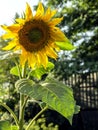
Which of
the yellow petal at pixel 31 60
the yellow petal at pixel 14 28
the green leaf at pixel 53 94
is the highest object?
the yellow petal at pixel 14 28

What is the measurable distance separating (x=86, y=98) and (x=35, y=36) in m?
9.52

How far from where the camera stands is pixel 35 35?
1570 mm

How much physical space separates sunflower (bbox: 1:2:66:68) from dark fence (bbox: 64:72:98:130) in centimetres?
862

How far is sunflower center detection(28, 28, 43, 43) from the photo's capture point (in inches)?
61.2

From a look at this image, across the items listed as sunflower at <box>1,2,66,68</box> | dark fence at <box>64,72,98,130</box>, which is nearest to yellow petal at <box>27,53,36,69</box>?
sunflower at <box>1,2,66,68</box>

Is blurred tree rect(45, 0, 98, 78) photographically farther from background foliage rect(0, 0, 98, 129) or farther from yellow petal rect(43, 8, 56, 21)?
yellow petal rect(43, 8, 56, 21)

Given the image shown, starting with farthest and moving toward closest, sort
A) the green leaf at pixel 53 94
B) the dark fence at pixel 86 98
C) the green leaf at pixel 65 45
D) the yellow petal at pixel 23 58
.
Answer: the dark fence at pixel 86 98
the green leaf at pixel 65 45
the yellow petal at pixel 23 58
the green leaf at pixel 53 94

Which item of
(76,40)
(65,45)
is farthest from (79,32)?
(65,45)

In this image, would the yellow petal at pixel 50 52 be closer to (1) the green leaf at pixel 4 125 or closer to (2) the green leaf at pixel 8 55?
(2) the green leaf at pixel 8 55

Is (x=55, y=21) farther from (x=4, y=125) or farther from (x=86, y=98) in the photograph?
(x=86, y=98)

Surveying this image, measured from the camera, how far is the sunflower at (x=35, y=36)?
5.06 feet

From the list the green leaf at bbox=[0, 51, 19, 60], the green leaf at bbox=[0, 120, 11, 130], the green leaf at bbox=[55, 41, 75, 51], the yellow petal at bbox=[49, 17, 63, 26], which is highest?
the yellow petal at bbox=[49, 17, 63, 26]

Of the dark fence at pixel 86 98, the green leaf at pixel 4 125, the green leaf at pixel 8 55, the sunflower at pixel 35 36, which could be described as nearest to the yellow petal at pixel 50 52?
the sunflower at pixel 35 36

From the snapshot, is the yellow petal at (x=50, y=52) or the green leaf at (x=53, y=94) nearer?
the green leaf at (x=53, y=94)
